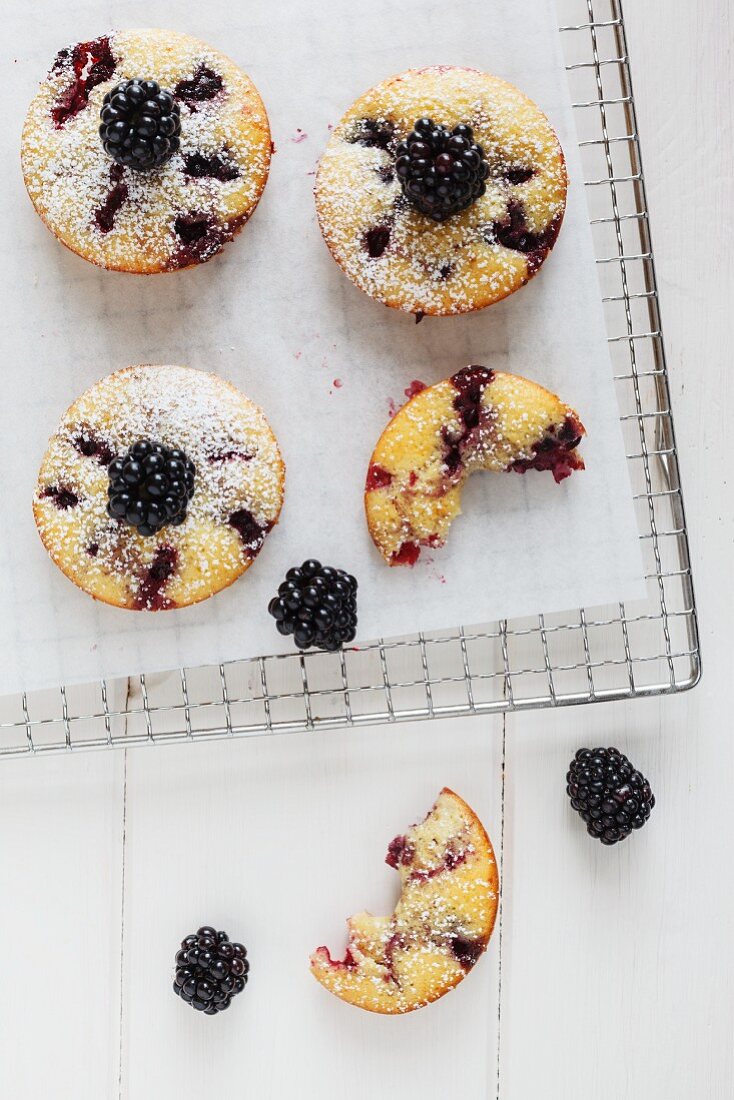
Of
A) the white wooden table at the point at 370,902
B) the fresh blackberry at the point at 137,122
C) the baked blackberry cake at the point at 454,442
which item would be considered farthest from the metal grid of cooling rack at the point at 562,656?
the fresh blackberry at the point at 137,122

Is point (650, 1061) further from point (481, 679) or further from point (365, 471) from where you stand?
point (365, 471)

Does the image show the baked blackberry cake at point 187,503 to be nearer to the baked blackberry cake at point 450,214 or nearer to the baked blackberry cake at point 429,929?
the baked blackberry cake at point 450,214

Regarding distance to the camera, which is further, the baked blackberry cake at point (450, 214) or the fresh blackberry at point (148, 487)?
the baked blackberry cake at point (450, 214)

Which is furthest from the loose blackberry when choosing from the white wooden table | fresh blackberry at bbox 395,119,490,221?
fresh blackberry at bbox 395,119,490,221

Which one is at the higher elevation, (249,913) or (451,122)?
(451,122)

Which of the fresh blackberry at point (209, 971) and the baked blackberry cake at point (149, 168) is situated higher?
the baked blackberry cake at point (149, 168)

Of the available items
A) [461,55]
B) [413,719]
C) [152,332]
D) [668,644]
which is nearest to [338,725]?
[413,719]
